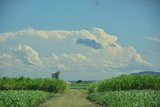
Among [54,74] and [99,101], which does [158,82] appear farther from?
[54,74]

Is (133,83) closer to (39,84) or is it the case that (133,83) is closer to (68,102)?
(68,102)

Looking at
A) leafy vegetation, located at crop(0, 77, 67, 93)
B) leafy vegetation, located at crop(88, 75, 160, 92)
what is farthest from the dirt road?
leafy vegetation, located at crop(0, 77, 67, 93)

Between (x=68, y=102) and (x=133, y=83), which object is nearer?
(x=68, y=102)

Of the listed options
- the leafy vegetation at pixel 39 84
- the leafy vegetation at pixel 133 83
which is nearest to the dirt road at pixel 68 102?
the leafy vegetation at pixel 133 83

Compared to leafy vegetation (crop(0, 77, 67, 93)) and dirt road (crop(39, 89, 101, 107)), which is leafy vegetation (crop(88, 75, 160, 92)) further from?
leafy vegetation (crop(0, 77, 67, 93))

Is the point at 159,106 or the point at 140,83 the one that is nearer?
the point at 159,106

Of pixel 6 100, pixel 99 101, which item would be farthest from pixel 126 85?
pixel 6 100

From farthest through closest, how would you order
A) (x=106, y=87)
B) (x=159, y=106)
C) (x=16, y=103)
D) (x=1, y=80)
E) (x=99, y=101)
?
(x=1, y=80), (x=106, y=87), (x=99, y=101), (x=16, y=103), (x=159, y=106)

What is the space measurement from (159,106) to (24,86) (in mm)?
28105

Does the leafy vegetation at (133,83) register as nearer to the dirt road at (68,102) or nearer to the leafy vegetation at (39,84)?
the dirt road at (68,102)

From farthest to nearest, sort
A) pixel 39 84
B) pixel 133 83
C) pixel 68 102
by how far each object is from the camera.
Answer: pixel 39 84 → pixel 133 83 → pixel 68 102

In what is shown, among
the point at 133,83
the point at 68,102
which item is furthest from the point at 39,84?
the point at 68,102

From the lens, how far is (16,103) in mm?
20078

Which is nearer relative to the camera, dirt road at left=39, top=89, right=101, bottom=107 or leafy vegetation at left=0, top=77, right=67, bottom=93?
dirt road at left=39, top=89, right=101, bottom=107
